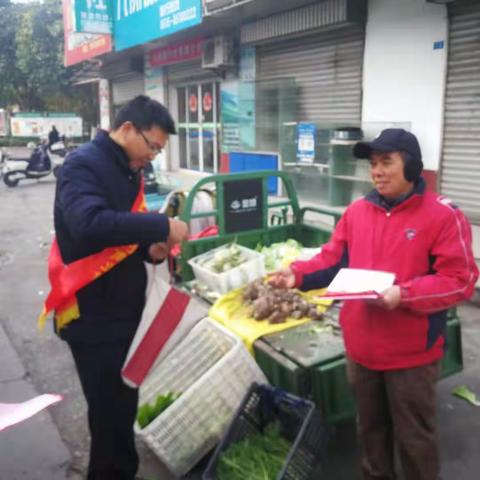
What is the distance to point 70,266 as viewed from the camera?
2.14 m

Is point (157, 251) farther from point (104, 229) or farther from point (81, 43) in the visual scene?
point (81, 43)

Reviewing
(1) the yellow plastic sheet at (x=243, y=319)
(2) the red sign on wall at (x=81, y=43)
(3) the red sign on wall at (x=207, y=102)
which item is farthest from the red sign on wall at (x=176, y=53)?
(1) the yellow plastic sheet at (x=243, y=319)

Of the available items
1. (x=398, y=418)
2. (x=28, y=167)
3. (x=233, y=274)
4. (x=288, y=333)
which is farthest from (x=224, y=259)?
(x=28, y=167)

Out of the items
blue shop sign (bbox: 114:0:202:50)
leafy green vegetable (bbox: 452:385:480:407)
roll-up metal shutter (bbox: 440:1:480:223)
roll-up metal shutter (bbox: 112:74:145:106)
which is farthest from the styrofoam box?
roll-up metal shutter (bbox: 112:74:145:106)

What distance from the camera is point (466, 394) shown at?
364 centimetres

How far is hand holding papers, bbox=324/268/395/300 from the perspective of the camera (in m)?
1.95

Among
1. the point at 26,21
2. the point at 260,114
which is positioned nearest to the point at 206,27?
the point at 260,114

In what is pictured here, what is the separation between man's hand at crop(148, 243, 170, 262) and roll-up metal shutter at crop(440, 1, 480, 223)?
5.38 meters

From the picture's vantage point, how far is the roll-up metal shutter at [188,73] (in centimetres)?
1262

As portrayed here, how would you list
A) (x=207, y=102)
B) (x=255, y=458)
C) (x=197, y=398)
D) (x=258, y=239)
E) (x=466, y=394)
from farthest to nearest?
1. (x=207, y=102)
2. (x=258, y=239)
3. (x=466, y=394)
4. (x=197, y=398)
5. (x=255, y=458)

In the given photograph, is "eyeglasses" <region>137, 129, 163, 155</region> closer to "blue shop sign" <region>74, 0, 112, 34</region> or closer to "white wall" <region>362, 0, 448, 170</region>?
"white wall" <region>362, 0, 448, 170</region>

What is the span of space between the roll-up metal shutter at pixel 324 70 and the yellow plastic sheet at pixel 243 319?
554 cm

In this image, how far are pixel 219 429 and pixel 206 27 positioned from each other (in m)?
9.69

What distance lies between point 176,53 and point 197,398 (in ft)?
38.4
